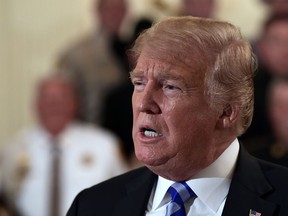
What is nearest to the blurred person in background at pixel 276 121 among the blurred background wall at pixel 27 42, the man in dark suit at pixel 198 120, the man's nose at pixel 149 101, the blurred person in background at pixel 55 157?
the blurred person in background at pixel 55 157

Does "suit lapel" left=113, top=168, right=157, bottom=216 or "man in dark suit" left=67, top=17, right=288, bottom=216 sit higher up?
"man in dark suit" left=67, top=17, right=288, bottom=216

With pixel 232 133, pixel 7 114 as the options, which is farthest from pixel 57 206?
pixel 232 133

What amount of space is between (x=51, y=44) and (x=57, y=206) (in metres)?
2.03

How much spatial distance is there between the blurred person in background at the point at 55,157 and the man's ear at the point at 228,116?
7.91 feet

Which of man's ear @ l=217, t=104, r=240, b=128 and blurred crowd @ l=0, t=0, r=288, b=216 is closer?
man's ear @ l=217, t=104, r=240, b=128

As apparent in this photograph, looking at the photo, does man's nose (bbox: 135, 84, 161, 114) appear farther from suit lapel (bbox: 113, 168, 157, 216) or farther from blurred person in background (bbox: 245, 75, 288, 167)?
blurred person in background (bbox: 245, 75, 288, 167)

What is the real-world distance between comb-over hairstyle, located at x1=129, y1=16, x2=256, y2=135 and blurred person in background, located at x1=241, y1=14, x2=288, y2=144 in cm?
234

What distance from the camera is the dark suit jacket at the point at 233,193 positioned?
197 centimetres

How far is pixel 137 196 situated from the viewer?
211cm

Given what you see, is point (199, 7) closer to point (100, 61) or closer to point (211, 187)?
point (100, 61)

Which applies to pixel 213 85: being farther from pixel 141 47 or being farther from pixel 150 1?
pixel 150 1

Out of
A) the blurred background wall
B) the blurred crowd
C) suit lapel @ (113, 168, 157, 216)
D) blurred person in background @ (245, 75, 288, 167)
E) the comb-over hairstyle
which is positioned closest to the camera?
the comb-over hairstyle

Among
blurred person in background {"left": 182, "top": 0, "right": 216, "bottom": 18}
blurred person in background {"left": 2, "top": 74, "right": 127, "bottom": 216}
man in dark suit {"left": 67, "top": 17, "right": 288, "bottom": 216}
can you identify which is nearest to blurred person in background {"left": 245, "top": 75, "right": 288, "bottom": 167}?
blurred person in background {"left": 182, "top": 0, "right": 216, "bottom": 18}

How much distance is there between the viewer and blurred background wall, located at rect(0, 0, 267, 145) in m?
6.05
